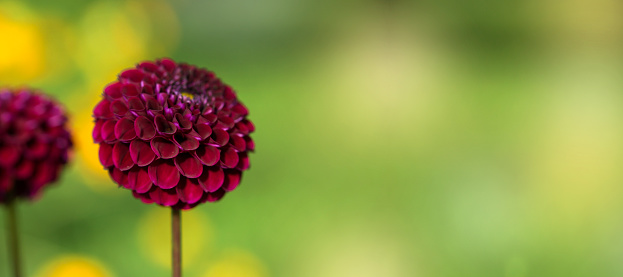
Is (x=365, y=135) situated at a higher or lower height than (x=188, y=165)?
lower

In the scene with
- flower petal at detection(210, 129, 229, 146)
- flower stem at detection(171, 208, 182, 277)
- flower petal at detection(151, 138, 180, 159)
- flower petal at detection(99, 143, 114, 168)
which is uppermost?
flower petal at detection(210, 129, 229, 146)

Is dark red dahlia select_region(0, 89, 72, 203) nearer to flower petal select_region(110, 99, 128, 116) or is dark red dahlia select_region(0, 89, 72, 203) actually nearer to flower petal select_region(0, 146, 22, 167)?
flower petal select_region(0, 146, 22, 167)

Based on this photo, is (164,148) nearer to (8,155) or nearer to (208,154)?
(208,154)

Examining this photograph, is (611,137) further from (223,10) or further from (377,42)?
(223,10)

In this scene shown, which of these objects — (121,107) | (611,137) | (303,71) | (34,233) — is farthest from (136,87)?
(611,137)

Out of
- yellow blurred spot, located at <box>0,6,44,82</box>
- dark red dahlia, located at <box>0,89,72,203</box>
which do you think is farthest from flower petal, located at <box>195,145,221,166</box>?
yellow blurred spot, located at <box>0,6,44,82</box>

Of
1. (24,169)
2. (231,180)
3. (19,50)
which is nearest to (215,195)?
(231,180)
